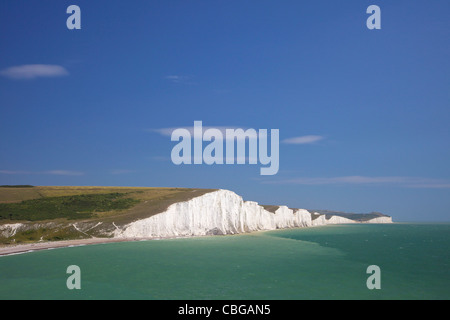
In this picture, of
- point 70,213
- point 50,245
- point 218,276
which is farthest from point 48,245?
point 218,276

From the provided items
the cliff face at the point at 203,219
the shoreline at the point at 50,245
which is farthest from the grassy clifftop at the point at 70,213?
the shoreline at the point at 50,245

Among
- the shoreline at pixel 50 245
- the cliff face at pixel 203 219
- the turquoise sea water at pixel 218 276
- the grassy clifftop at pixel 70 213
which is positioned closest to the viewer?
the turquoise sea water at pixel 218 276

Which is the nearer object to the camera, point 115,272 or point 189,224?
point 115,272

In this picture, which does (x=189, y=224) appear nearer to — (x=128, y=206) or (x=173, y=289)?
(x=128, y=206)

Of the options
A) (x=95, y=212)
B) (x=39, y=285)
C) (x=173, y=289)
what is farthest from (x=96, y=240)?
(x=173, y=289)

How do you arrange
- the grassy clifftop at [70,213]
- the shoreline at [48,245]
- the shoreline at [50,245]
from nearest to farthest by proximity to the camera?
1. the shoreline at [48,245]
2. the shoreline at [50,245]
3. the grassy clifftop at [70,213]

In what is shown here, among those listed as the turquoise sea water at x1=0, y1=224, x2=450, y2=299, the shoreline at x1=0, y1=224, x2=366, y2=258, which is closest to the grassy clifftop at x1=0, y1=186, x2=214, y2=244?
the shoreline at x1=0, y1=224, x2=366, y2=258

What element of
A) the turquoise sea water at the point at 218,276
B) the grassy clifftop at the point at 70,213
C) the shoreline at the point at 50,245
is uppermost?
the grassy clifftop at the point at 70,213

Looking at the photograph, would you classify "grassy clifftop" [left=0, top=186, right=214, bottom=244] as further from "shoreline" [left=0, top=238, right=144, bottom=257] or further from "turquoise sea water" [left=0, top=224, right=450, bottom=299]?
"turquoise sea water" [left=0, top=224, right=450, bottom=299]

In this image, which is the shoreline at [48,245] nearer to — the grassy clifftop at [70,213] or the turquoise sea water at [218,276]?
the turquoise sea water at [218,276]
